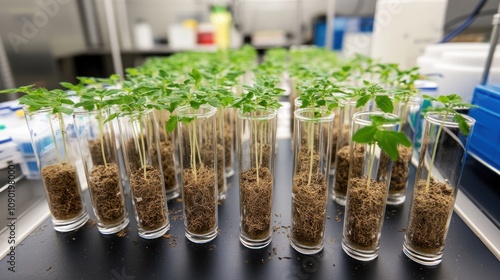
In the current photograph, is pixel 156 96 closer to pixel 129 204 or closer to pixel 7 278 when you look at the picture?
pixel 129 204

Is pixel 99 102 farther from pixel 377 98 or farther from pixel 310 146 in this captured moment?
pixel 377 98

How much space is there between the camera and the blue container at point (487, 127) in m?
0.88

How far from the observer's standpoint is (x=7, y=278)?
2.29 feet

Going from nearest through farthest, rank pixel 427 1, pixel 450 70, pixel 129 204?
1. pixel 129 204
2. pixel 450 70
3. pixel 427 1

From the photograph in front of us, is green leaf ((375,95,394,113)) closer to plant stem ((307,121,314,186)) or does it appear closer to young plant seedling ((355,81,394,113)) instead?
young plant seedling ((355,81,394,113))

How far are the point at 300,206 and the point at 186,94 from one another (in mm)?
412

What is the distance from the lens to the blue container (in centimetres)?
88

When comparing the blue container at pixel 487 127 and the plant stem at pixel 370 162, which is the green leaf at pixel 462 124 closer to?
the plant stem at pixel 370 162

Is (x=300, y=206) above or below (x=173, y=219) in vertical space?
above

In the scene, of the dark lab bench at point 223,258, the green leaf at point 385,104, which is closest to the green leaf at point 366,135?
the green leaf at point 385,104

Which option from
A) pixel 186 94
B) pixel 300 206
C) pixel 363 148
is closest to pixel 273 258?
pixel 300 206

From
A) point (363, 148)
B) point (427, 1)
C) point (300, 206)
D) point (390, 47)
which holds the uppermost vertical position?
point (427, 1)

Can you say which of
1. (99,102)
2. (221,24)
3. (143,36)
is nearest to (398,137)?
(99,102)

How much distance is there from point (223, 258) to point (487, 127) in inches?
35.5
